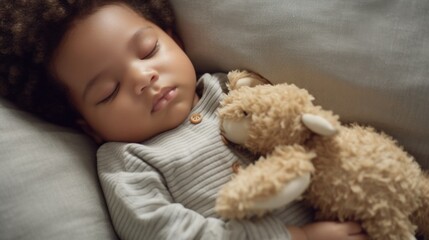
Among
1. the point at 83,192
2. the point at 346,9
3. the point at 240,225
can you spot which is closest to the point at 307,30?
the point at 346,9

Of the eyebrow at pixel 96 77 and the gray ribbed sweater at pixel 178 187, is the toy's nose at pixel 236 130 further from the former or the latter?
the eyebrow at pixel 96 77

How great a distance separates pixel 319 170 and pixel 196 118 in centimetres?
30

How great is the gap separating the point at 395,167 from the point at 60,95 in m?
0.74

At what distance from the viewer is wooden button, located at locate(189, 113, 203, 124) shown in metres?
0.86

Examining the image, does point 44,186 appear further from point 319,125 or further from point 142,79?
point 319,125

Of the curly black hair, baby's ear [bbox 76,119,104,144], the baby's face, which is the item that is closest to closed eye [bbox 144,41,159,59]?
the baby's face

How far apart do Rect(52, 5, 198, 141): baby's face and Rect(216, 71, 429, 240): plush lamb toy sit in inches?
7.7

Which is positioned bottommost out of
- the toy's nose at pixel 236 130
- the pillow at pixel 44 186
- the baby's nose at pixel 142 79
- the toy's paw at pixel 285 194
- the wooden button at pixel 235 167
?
the pillow at pixel 44 186

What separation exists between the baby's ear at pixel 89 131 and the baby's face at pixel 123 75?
0.07 meters

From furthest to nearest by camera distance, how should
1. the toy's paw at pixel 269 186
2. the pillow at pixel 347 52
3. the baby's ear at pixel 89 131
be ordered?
the baby's ear at pixel 89 131
the pillow at pixel 347 52
the toy's paw at pixel 269 186

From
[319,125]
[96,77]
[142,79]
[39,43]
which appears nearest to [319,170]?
[319,125]

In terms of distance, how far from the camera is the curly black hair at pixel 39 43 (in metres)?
0.86

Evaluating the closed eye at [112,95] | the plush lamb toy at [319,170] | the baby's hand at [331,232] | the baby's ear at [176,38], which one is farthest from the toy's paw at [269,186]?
the baby's ear at [176,38]

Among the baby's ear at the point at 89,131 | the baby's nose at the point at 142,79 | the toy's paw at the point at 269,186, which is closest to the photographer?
the toy's paw at the point at 269,186
